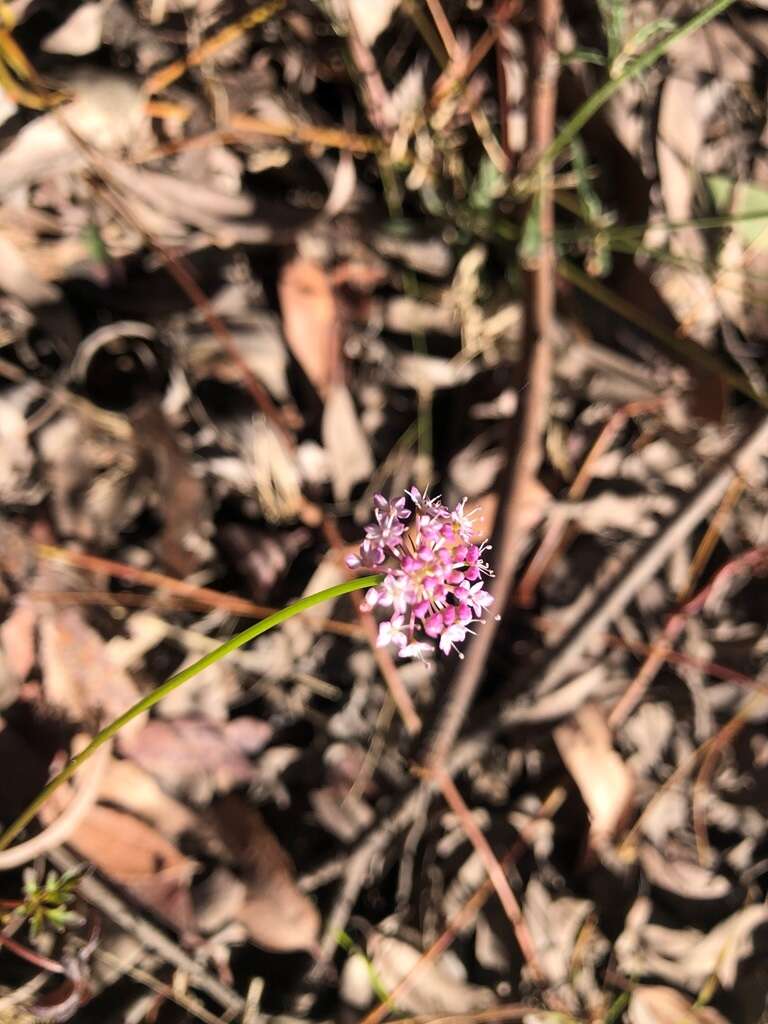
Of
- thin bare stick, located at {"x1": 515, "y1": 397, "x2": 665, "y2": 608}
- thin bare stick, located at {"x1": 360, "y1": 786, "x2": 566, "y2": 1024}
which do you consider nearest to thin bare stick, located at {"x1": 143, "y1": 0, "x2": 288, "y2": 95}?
thin bare stick, located at {"x1": 515, "y1": 397, "x2": 665, "y2": 608}

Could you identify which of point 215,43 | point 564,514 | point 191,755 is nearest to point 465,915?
point 191,755

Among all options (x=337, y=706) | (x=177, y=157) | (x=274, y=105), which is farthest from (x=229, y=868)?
(x=274, y=105)

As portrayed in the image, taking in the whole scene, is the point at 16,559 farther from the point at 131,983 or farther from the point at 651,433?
the point at 651,433

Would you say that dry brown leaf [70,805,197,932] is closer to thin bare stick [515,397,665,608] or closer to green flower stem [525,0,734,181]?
thin bare stick [515,397,665,608]

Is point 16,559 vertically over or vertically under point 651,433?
over

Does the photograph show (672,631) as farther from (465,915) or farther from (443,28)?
(443,28)

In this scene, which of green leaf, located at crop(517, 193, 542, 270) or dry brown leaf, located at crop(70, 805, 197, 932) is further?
green leaf, located at crop(517, 193, 542, 270)
